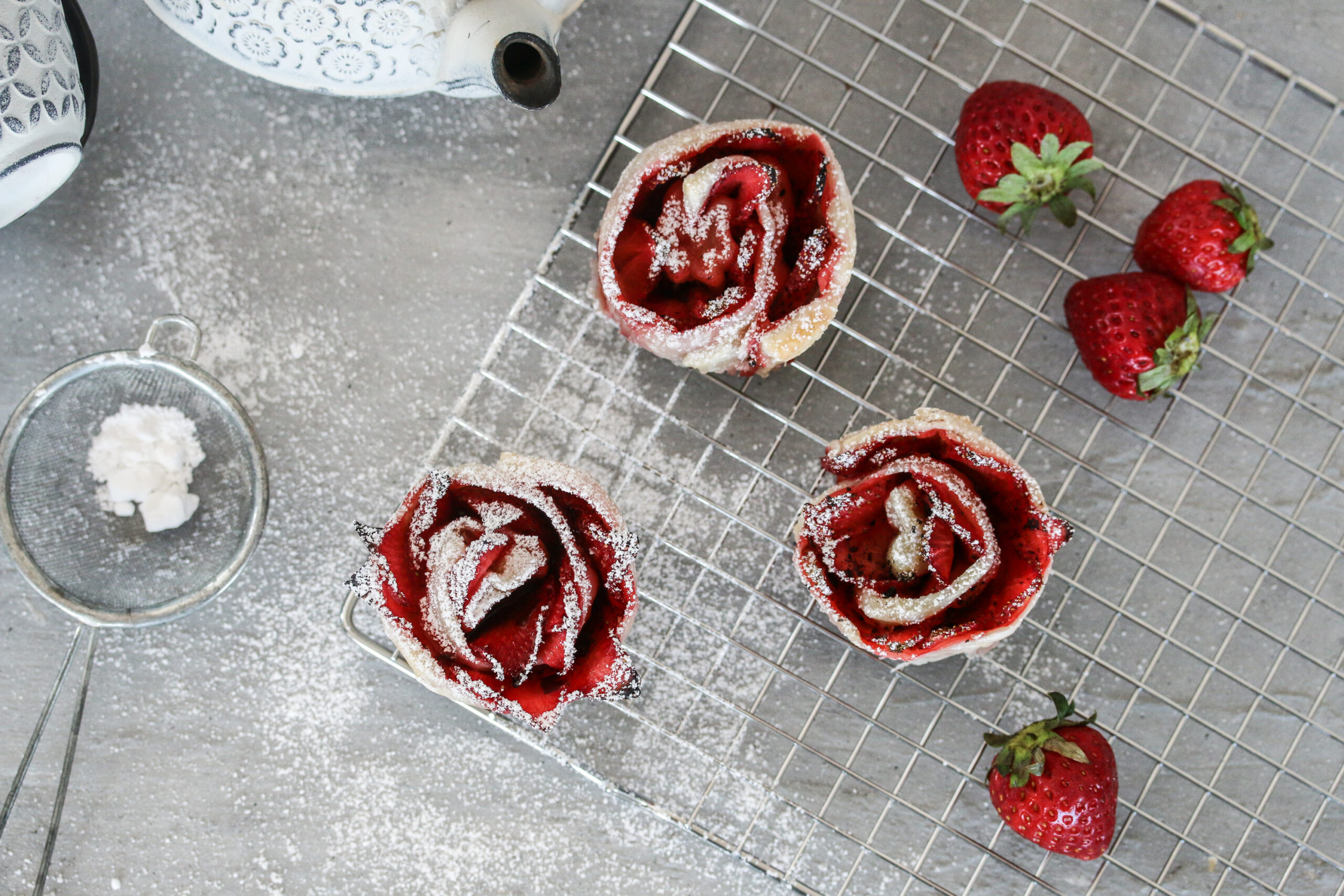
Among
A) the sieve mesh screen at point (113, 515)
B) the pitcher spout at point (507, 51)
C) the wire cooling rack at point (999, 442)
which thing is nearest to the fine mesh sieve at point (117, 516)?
the sieve mesh screen at point (113, 515)

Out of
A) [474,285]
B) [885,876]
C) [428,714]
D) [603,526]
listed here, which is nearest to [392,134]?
[474,285]

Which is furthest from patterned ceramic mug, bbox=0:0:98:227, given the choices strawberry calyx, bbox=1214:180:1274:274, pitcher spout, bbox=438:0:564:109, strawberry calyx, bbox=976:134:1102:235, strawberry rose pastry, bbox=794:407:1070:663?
strawberry calyx, bbox=1214:180:1274:274

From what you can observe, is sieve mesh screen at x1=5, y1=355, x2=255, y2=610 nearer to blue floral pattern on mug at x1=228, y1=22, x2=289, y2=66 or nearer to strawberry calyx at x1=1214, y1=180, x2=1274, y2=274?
blue floral pattern on mug at x1=228, y1=22, x2=289, y2=66

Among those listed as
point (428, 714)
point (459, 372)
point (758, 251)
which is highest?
point (758, 251)

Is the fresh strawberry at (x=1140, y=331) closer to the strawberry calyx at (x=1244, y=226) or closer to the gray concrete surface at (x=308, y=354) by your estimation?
the strawberry calyx at (x=1244, y=226)

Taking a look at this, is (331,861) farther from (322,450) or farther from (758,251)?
(758,251)

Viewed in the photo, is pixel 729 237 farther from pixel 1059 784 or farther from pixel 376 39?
pixel 1059 784

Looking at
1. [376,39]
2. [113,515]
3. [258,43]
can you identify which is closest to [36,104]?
[258,43]
